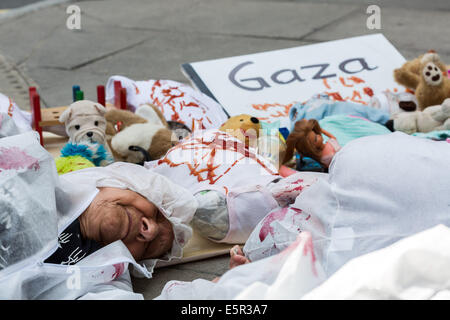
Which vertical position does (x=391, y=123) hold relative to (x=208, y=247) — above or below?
above

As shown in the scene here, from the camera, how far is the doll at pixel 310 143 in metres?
1.83

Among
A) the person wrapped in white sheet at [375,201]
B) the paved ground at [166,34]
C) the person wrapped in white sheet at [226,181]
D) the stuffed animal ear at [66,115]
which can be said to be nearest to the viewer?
the person wrapped in white sheet at [375,201]

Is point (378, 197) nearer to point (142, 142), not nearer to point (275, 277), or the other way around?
point (275, 277)

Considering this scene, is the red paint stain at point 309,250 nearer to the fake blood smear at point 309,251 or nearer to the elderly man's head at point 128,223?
the fake blood smear at point 309,251

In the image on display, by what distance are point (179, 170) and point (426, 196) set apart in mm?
730

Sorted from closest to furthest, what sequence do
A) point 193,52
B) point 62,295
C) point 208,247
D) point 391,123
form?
point 62,295 → point 208,247 → point 391,123 → point 193,52

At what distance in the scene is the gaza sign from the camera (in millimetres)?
2443

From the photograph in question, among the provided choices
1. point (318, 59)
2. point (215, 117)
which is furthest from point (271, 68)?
point (215, 117)

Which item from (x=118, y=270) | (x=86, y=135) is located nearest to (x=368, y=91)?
(x=86, y=135)

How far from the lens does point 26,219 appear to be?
1.25m

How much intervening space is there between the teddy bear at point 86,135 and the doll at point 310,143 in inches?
20.6

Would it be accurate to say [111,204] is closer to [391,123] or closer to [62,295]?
[62,295]

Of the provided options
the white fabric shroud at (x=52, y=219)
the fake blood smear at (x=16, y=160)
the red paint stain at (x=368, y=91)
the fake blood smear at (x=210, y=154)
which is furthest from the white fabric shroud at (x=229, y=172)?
the red paint stain at (x=368, y=91)

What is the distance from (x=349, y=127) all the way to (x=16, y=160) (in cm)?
105
